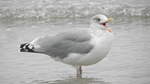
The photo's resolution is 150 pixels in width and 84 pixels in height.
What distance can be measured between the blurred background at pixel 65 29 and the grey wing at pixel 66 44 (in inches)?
14.8

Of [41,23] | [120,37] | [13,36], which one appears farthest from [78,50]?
[41,23]

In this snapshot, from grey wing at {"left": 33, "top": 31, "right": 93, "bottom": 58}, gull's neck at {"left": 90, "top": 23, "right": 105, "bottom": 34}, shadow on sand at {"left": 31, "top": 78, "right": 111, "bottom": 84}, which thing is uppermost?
gull's neck at {"left": 90, "top": 23, "right": 105, "bottom": 34}

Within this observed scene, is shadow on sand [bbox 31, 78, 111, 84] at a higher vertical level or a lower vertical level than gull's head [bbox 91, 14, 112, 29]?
lower

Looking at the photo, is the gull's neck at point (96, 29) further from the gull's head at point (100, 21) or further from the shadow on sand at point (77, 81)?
the shadow on sand at point (77, 81)

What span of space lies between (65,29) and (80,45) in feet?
12.1

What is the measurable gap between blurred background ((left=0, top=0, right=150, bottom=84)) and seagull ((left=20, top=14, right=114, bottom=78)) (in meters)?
0.31

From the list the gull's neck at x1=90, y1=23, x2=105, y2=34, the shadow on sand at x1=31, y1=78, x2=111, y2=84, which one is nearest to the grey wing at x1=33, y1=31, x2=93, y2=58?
the gull's neck at x1=90, y1=23, x2=105, y2=34

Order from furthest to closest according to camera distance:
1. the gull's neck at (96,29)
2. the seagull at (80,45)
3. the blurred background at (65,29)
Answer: the blurred background at (65,29) → the gull's neck at (96,29) → the seagull at (80,45)

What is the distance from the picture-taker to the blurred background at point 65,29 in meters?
6.58

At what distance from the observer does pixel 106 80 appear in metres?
6.36

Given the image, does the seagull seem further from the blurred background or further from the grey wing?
the blurred background

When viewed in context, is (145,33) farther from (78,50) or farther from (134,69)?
(78,50)

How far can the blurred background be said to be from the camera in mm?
6582

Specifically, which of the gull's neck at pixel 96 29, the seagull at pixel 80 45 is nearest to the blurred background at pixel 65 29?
the seagull at pixel 80 45
